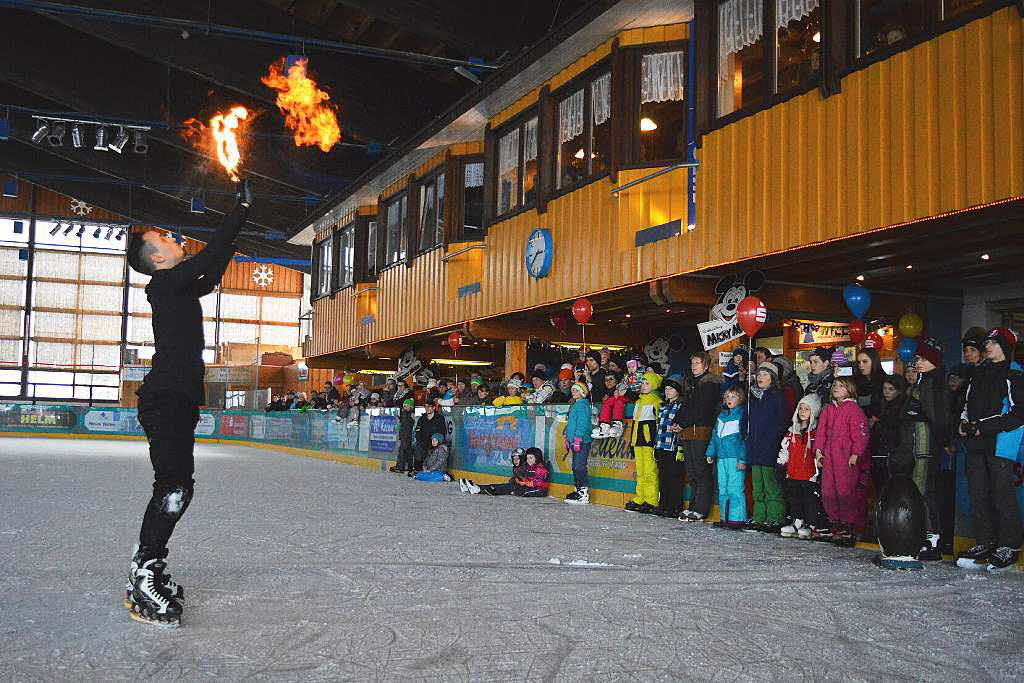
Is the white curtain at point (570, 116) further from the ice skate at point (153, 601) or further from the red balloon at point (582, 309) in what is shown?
the ice skate at point (153, 601)

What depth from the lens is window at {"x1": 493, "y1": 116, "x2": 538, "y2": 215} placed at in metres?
15.8

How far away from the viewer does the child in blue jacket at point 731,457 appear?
9781mm

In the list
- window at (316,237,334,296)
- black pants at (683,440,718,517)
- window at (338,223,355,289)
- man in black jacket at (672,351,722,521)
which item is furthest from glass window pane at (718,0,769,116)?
window at (316,237,334,296)

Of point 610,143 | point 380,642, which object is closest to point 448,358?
point 610,143

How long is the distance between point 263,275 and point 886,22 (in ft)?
144

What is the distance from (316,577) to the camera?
5.82 meters

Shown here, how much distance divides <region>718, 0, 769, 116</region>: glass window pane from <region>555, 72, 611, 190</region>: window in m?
2.17

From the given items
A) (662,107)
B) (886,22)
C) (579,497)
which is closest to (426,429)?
(579,497)

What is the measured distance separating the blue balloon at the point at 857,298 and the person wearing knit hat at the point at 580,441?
3.55 meters

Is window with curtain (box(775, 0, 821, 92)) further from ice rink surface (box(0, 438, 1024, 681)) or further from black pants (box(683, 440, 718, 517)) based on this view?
ice rink surface (box(0, 438, 1024, 681))

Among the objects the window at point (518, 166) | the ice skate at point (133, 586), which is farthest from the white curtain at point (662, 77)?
the ice skate at point (133, 586)

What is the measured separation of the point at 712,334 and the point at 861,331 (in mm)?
1886

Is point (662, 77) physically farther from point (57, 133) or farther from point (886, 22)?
point (57, 133)

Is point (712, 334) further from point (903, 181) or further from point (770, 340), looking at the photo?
point (770, 340)
